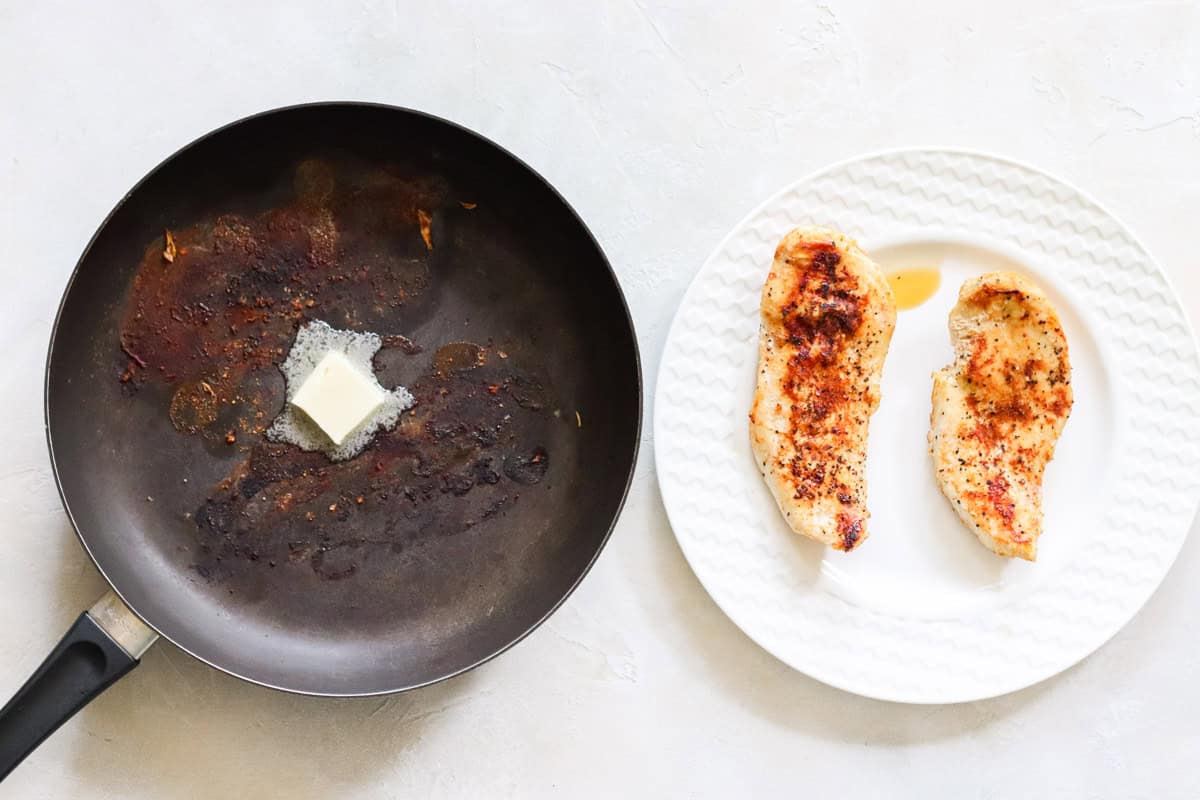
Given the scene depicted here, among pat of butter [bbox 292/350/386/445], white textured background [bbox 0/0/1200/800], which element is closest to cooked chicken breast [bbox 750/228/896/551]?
white textured background [bbox 0/0/1200/800]

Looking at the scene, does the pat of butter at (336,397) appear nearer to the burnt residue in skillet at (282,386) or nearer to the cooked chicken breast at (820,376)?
the burnt residue in skillet at (282,386)

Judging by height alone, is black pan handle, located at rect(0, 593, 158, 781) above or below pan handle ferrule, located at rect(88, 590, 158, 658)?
below

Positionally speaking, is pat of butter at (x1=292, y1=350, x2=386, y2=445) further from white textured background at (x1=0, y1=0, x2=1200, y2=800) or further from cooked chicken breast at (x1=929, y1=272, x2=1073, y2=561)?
cooked chicken breast at (x1=929, y1=272, x2=1073, y2=561)

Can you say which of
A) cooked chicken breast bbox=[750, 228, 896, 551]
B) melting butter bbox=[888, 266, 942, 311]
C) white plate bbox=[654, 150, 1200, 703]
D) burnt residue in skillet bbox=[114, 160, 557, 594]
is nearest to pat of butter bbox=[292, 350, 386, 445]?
burnt residue in skillet bbox=[114, 160, 557, 594]

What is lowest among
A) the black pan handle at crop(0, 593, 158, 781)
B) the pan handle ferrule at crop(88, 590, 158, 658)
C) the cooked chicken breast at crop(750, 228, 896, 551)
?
the black pan handle at crop(0, 593, 158, 781)

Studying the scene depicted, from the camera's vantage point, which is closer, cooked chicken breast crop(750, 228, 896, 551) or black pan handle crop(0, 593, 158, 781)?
black pan handle crop(0, 593, 158, 781)


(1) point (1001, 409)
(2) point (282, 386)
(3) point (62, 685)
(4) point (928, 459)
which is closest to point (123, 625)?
(3) point (62, 685)

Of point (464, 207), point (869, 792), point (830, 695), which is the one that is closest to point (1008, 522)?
point (830, 695)

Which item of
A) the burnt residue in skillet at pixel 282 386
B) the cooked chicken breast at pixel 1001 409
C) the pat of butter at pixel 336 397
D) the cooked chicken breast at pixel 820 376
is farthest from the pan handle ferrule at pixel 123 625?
the cooked chicken breast at pixel 1001 409
